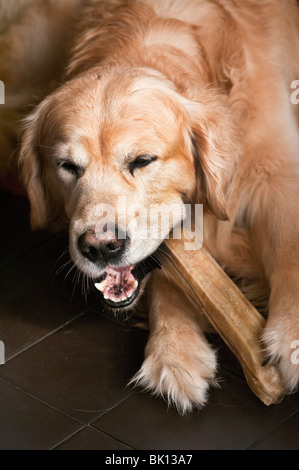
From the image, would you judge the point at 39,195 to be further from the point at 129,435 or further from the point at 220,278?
the point at 129,435

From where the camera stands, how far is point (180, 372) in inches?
91.0

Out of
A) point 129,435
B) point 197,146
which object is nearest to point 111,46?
Result: point 197,146

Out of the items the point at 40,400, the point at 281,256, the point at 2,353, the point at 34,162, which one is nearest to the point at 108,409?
the point at 40,400

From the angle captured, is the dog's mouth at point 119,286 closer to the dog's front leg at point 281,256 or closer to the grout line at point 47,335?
the grout line at point 47,335

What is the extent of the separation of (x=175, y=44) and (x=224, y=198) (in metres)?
0.60

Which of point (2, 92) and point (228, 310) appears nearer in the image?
point (228, 310)

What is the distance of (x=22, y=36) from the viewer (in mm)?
3596

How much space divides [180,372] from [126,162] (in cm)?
67

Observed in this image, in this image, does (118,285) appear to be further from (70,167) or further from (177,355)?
(70,167)

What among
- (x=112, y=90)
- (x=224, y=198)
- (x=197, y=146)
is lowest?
(x=224, y=198)

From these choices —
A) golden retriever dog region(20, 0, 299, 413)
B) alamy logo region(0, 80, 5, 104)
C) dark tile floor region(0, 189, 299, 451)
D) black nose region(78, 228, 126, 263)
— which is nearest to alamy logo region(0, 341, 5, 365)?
dark tile floor region(0, 189, 299, 451)

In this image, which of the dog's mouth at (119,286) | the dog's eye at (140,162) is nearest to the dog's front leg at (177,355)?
the dog's mouth at (119,286)

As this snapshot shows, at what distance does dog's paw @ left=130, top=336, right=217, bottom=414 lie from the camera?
89.8 inches

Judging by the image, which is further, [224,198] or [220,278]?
[224,198]
